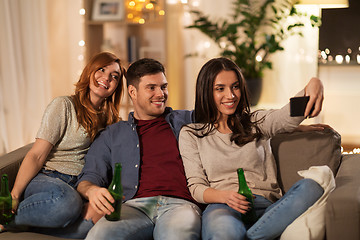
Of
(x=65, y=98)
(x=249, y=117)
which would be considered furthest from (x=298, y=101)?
(x=65, y=98)

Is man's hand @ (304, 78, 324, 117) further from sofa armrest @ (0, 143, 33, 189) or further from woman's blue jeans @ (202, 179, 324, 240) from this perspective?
sofa armrest @ (0, 143, 33, 189)

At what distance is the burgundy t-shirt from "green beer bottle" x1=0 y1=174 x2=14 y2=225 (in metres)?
0.52

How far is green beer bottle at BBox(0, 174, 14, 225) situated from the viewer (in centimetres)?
205

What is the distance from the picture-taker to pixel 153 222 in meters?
2.05

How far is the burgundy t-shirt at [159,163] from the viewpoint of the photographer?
2.16 metres

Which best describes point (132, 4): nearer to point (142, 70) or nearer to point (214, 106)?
point (142, 70)

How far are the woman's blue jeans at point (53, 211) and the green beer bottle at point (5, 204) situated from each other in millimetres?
35

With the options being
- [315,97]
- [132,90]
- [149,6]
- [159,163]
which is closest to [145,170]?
[159,163]

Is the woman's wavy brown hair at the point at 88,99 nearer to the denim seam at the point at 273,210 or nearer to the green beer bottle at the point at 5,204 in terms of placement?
the green beer bottle at the point at 5,204

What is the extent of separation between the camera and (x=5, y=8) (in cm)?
420

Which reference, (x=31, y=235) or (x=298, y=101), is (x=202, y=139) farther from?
(x=31, y=235)

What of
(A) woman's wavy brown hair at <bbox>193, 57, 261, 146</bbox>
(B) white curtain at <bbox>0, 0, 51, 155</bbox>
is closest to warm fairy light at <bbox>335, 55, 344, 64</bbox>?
(B) white curtain at <bbox>0, 0, 51, 155</bbox>

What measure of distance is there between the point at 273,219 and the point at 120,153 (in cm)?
76

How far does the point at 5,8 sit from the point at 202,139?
106 inches
